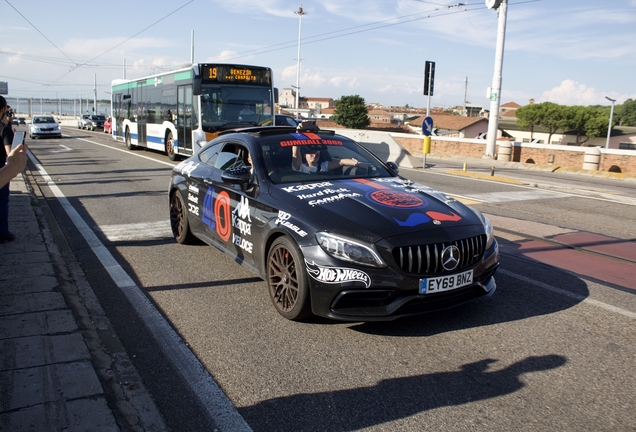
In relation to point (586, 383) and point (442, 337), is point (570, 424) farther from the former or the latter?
point (442, 337)

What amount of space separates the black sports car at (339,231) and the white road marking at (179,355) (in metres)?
0.95

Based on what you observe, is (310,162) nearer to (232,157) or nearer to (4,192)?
(232,157)

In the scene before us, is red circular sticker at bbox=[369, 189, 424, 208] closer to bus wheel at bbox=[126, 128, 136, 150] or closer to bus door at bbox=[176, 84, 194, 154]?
bus door at bbox=[176, 84, 194, 154]

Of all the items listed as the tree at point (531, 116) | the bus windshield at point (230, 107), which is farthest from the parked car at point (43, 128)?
the tree at point (531, 116)

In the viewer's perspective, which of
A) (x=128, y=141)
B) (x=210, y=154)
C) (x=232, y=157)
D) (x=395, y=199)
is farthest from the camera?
(x=128, y=141)

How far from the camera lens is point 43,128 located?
35812 millimetres

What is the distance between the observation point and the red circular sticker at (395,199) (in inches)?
186

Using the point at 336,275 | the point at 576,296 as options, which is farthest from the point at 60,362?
the point at 576,296

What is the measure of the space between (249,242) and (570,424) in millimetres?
3111

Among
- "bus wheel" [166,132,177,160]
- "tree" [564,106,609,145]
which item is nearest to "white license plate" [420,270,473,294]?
"bus wheel" [166,132,177,160]

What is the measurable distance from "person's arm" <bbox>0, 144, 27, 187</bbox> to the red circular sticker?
2.71 metres

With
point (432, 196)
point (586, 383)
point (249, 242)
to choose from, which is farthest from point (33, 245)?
point (586, 383)

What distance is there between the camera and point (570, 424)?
311 cm

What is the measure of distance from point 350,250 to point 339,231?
→ 0.60ft
